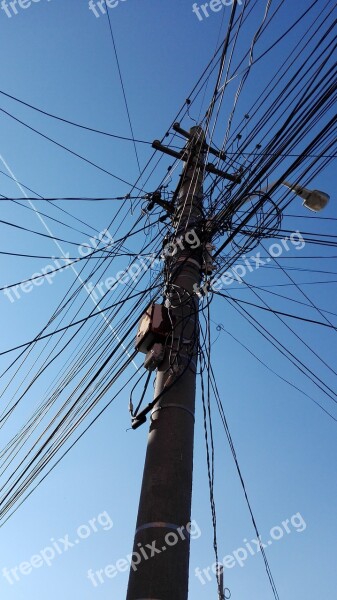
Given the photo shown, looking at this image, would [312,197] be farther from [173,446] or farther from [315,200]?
[173,446]

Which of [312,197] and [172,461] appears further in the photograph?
[312,197]

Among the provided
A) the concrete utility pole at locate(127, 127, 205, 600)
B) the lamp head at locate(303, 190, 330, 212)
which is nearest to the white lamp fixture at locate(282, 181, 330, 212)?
the lamp head at locate(303, 190, 330, 212)

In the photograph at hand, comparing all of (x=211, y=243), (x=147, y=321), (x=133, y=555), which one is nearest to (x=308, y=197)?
(x=211, y=243)

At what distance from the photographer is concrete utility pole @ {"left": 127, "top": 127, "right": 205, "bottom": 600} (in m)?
2.36

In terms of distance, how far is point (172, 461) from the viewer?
107 inches

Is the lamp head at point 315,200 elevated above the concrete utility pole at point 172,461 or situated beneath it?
elevated above

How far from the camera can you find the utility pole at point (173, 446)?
2363 mm

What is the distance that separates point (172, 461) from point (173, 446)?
0.31ft

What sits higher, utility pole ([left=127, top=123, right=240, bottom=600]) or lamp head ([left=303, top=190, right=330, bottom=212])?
lamp head ([left=303, top=190, right=330, bottom=212])

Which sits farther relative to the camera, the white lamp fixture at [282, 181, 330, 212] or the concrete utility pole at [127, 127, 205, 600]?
the white lamp fixture at [282, 181, 330, 212]

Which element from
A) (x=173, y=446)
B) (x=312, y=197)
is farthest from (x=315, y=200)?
(x=173, y=446)

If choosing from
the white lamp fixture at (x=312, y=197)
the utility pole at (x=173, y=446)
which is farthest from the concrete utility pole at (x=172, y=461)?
the white lamp fixture at (x=312, y=197)

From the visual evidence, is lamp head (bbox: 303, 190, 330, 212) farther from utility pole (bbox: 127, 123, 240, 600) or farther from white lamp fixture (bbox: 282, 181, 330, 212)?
utility pole (bbox: 127, 123, 240, 600)

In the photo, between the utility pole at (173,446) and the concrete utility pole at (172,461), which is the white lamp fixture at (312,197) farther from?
the concrete utility pole at (172,461)
